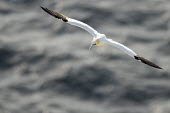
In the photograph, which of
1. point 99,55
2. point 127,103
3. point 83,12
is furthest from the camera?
point 83,12

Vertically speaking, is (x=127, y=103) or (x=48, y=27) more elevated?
(x=48, y=27)

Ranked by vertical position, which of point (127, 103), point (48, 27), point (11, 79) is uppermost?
point (48, 27)

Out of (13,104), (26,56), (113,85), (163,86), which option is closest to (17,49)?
(26,56)

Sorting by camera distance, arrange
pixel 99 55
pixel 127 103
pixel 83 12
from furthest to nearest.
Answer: pixel 83 12, pixel 99 55, pixel 127 103

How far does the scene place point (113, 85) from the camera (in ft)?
133

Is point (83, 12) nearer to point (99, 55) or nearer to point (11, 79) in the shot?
point (99, 55)

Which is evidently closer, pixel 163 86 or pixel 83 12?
pixel 163 86

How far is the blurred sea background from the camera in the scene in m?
40.4

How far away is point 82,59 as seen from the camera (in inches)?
1670

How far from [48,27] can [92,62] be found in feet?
17.2

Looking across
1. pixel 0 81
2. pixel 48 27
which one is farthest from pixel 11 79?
pixel 48 27

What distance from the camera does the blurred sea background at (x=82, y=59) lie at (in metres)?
40.4

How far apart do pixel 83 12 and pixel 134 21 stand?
13.5ft

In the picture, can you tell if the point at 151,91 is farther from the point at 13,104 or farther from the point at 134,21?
the point at 13,104
